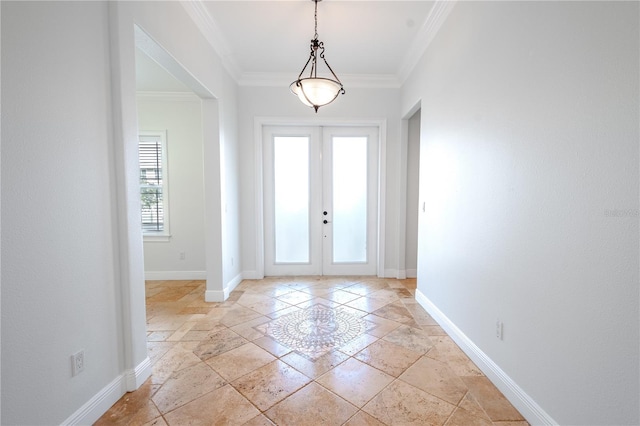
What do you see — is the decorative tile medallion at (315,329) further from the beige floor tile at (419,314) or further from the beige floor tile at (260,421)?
the beige floor tile at (260,421)

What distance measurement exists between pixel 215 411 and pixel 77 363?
79cm

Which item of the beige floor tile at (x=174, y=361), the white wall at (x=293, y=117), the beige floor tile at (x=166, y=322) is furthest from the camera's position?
the white wall at (x=293, y=117)

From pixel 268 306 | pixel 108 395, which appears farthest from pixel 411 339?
pixel 108 395

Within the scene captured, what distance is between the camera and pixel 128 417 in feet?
5.24

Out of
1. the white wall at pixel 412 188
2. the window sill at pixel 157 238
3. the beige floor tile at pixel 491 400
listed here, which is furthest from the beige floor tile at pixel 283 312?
the window sill at pixel 157 238

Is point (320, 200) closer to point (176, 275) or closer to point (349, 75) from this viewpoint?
point (349, 75)

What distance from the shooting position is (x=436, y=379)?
75.4 inches

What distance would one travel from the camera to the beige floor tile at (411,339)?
2325 mm

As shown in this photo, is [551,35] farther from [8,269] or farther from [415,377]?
[8,269]

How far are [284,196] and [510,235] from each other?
3180 mm

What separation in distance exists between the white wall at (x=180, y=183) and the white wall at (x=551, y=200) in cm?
363

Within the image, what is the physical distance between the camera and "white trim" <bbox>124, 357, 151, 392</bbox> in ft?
5.91

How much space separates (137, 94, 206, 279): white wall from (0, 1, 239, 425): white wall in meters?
2.30

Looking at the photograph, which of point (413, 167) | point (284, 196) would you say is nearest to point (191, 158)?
point (284, 196)
